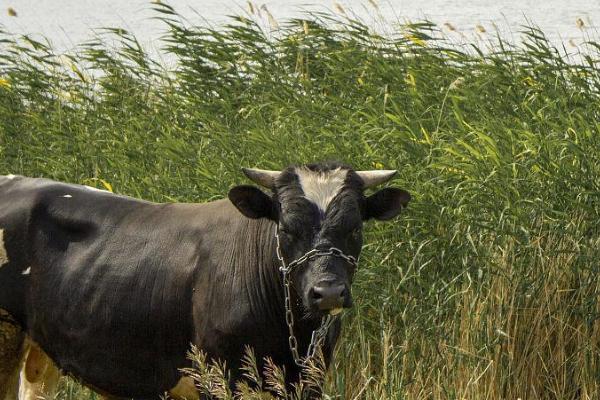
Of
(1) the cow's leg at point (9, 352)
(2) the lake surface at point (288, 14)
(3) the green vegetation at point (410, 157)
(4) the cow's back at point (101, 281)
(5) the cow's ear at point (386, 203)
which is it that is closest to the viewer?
(5) the cow's ear at point (386, 203)

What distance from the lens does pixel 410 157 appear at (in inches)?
317

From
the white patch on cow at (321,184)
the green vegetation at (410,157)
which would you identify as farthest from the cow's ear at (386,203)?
the green vegetation at (410,157)

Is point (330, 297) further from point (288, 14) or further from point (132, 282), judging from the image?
point (288, 14)

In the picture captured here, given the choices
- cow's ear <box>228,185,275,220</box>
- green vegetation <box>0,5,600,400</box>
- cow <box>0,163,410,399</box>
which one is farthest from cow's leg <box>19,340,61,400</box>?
cow's ear <box>228,185,275,220</box>

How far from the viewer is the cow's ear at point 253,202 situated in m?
5.48

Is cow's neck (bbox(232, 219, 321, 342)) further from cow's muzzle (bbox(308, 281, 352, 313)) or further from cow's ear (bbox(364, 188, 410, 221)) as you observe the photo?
cow's ear (bbox(364, 188, 410, 221))

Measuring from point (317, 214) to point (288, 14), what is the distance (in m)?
17.4

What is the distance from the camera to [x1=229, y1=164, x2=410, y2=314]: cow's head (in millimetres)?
5078

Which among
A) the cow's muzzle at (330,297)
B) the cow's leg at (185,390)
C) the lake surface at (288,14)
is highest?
the cow's muzzle at (330,297)

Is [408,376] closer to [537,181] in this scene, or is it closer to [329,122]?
[537,181]

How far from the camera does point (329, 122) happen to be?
8969mm

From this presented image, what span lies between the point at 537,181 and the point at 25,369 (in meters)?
3.13

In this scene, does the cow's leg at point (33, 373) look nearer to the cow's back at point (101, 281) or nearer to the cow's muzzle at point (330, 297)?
the cow's back at point (101, 281)

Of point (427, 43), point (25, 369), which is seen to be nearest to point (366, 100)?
point (427, 43)
